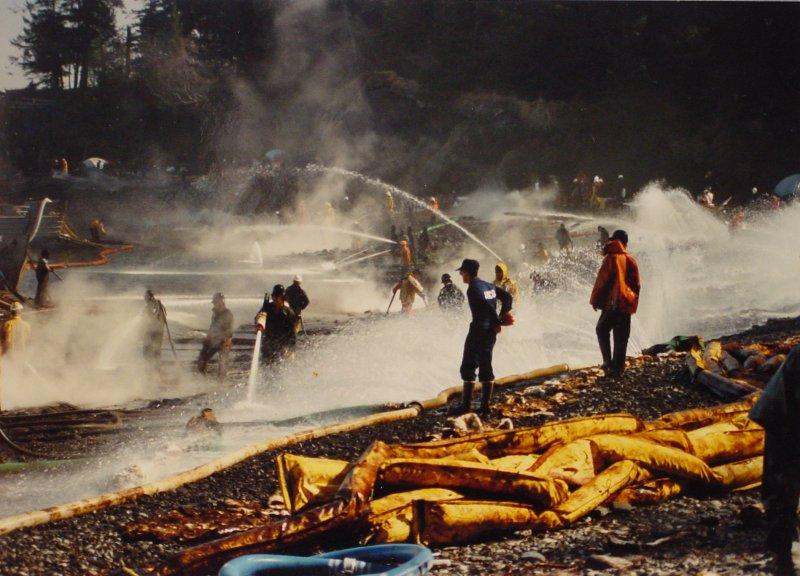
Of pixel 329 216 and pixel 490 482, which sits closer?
pixel 490 482

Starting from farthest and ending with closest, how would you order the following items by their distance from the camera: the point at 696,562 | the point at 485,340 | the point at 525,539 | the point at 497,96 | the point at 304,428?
the point at 497,96 → the point at 304,428 → the point at 485,340 → the point at 525,539 → the point at 696,562

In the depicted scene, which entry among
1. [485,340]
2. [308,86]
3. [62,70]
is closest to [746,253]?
[485,340]

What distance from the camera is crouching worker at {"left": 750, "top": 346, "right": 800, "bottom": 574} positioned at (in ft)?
14.8

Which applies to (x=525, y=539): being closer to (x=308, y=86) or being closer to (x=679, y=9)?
(x=679, y=9)

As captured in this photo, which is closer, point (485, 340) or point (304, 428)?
point (485, 340)

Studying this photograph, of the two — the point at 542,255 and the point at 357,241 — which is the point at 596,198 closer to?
the point at 357,241

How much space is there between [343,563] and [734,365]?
6.19 meters

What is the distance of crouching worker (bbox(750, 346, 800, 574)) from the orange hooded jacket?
4670 millimetres

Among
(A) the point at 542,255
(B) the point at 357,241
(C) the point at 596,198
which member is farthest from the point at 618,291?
(C) the point at 596,198

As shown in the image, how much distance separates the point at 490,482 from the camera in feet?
17.9

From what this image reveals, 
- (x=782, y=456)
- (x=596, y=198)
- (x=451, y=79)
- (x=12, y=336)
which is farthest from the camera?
(x=451, y=79)

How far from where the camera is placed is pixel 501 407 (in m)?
8.61

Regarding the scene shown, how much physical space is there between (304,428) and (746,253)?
1786 cm

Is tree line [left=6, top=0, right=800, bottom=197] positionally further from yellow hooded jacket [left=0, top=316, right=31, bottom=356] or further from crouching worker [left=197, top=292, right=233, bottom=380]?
yellow hooded jacket [left=0, top=316, right=31, bottom=356]
